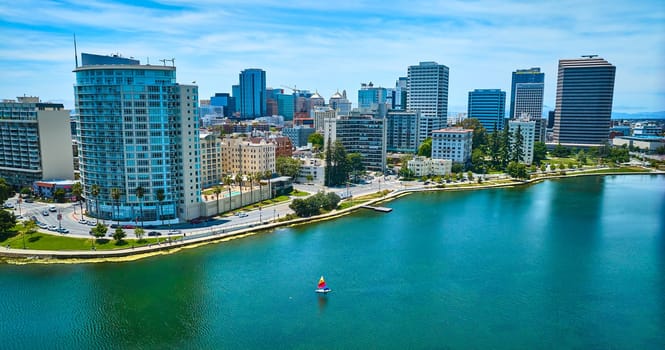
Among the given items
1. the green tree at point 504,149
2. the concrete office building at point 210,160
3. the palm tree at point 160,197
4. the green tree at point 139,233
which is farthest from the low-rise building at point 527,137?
the green tree at point 139,233

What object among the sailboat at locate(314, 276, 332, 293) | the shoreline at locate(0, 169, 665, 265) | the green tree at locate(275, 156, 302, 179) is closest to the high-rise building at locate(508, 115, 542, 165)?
the green tree at locate(275, 156, 302, 179)

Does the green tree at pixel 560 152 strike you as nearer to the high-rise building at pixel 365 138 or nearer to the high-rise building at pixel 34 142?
the high-rise building at pixel 365 138

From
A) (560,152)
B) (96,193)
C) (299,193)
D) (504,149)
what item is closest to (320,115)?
(504,149)

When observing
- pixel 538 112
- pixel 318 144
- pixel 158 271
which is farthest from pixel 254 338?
pixel 538 112

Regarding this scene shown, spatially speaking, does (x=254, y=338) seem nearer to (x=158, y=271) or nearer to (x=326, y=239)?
(x=158, y=271)

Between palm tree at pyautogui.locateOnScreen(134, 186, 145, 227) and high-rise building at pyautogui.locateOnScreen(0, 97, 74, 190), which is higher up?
high-rise building at pyautogui.locateOnScreen(0, 97, 74, 190)

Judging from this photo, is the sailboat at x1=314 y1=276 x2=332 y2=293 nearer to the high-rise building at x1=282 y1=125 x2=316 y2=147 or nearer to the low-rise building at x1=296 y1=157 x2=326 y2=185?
the low-rise building at x1=296 y1=157 x2=326 y2=185
